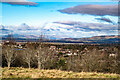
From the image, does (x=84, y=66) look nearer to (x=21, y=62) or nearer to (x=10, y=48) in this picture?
(x=21, y=62)

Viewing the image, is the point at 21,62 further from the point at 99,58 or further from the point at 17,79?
the point at 17,79

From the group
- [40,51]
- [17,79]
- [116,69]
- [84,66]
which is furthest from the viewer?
[84,66]

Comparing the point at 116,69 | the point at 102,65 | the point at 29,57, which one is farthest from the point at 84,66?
the point at 29,57

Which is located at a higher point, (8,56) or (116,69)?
(8,56)

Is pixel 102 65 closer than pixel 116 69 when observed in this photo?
No

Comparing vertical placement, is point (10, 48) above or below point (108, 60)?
above

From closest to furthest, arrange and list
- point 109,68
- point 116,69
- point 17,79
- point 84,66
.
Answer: point 17,79 < point 116,69 < point 109,68 < point 84,66

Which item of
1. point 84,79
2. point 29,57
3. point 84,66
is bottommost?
point 84,66

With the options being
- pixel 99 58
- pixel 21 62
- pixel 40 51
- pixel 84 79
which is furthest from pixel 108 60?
pixel 84 79

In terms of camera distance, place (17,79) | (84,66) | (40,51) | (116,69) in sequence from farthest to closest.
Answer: (84,66)
(116,69)
(40,51)
(17,79)
